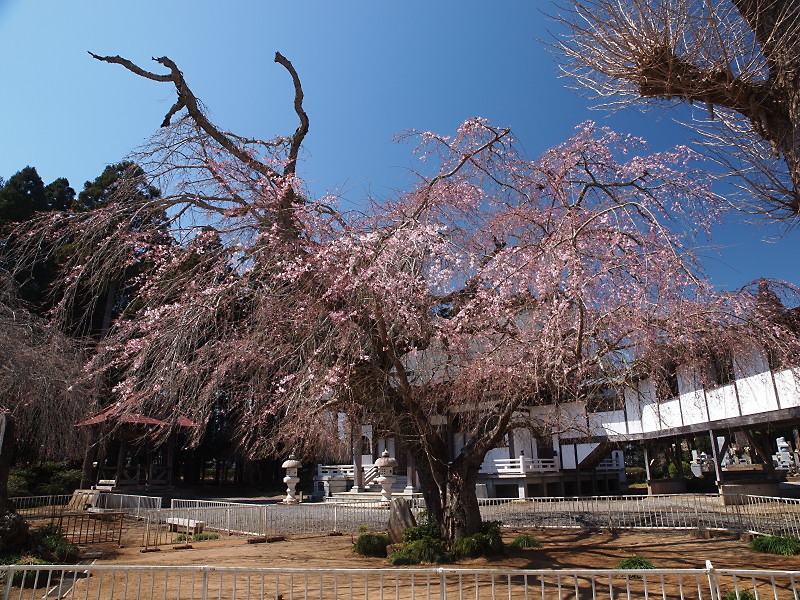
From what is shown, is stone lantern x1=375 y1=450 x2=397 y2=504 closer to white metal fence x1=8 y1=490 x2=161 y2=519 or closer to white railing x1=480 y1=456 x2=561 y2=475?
white railing x1=480 y1=456 x2=561 y2=475

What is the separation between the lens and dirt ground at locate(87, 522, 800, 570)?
9.75 metres

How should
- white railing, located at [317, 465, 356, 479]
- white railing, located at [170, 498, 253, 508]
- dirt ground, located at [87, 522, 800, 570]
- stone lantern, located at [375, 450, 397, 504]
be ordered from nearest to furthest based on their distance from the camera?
dirt ground, located at [87, 522, 800, 570]
white railing, located at [170, 498, 253, 508]
stone lantern, located at [375, 450, 397, 504]
white railing, located at [317, 465, 356, 479]

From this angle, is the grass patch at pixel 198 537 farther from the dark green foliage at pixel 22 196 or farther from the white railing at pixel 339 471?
the dark green foliage at pixel 22 196

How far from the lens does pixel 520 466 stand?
22.5 meters

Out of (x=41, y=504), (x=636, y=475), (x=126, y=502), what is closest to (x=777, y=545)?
(x=126, y=502)

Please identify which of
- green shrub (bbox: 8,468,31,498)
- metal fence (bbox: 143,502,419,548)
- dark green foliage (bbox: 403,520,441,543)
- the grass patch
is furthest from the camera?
green shrub (bbox: 8,468,31,498)

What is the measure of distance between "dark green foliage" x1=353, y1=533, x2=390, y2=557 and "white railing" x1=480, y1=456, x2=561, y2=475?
12328 millimetres

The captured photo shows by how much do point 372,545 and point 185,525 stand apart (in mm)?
7524

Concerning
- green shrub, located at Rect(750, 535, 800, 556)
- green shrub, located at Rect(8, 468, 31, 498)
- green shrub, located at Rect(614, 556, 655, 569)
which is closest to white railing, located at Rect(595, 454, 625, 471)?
green shrub, located at Rect(750, 535, 800, 556)

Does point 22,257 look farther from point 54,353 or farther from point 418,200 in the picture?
point 54,353

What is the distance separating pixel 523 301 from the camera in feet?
30.7

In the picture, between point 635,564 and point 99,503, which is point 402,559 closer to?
point 635,564

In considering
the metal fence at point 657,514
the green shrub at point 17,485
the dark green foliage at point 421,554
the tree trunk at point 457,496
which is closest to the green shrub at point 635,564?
the tree trunk at point 457,496

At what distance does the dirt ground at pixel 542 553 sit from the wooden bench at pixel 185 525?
158 cm
